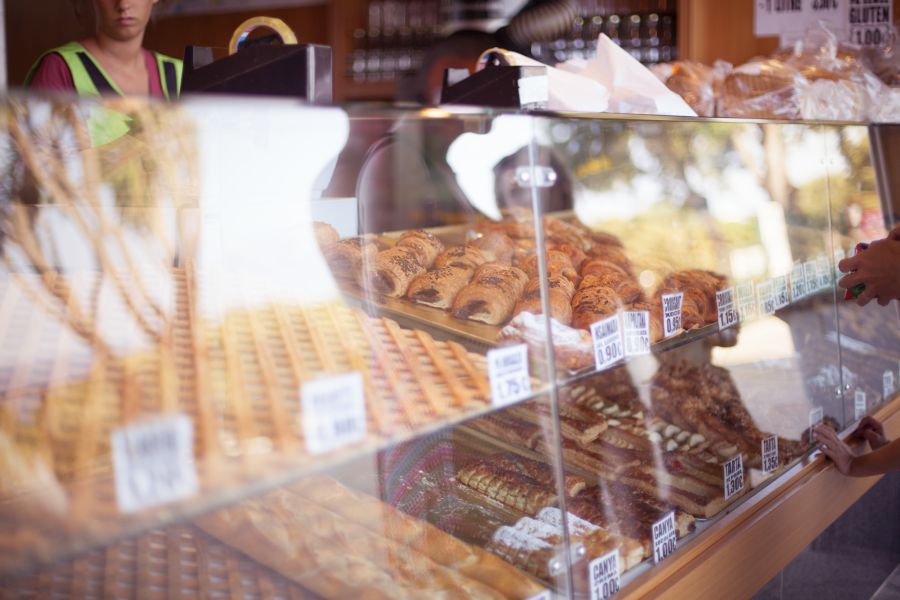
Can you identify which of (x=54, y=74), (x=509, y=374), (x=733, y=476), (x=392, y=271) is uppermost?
(x=54, y=74)

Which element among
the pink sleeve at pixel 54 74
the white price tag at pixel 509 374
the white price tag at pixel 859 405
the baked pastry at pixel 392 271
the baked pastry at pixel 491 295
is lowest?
the white price tag at pixel 859 405

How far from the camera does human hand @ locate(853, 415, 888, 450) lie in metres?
2.22

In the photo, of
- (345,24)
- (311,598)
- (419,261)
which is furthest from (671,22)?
(311,598)

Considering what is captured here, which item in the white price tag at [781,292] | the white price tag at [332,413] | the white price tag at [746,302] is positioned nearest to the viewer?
the white price tag at [332,413]

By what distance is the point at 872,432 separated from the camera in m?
2.24

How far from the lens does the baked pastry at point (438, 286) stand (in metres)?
1.56

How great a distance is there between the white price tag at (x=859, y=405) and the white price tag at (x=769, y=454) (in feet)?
1.49

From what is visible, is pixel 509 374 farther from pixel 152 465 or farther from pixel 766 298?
pixel 766 298

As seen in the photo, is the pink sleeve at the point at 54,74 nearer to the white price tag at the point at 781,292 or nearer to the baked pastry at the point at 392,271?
the baked pastry at the point at 392,271

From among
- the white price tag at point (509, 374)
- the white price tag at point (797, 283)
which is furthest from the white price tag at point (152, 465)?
the white price tag at point (797, 283)

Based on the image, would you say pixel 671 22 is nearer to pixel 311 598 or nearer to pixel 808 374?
pixel 808 374

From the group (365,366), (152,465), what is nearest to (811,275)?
(365,366)

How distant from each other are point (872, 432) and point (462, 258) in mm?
1278

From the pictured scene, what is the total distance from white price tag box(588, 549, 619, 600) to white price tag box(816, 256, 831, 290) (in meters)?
1.20
